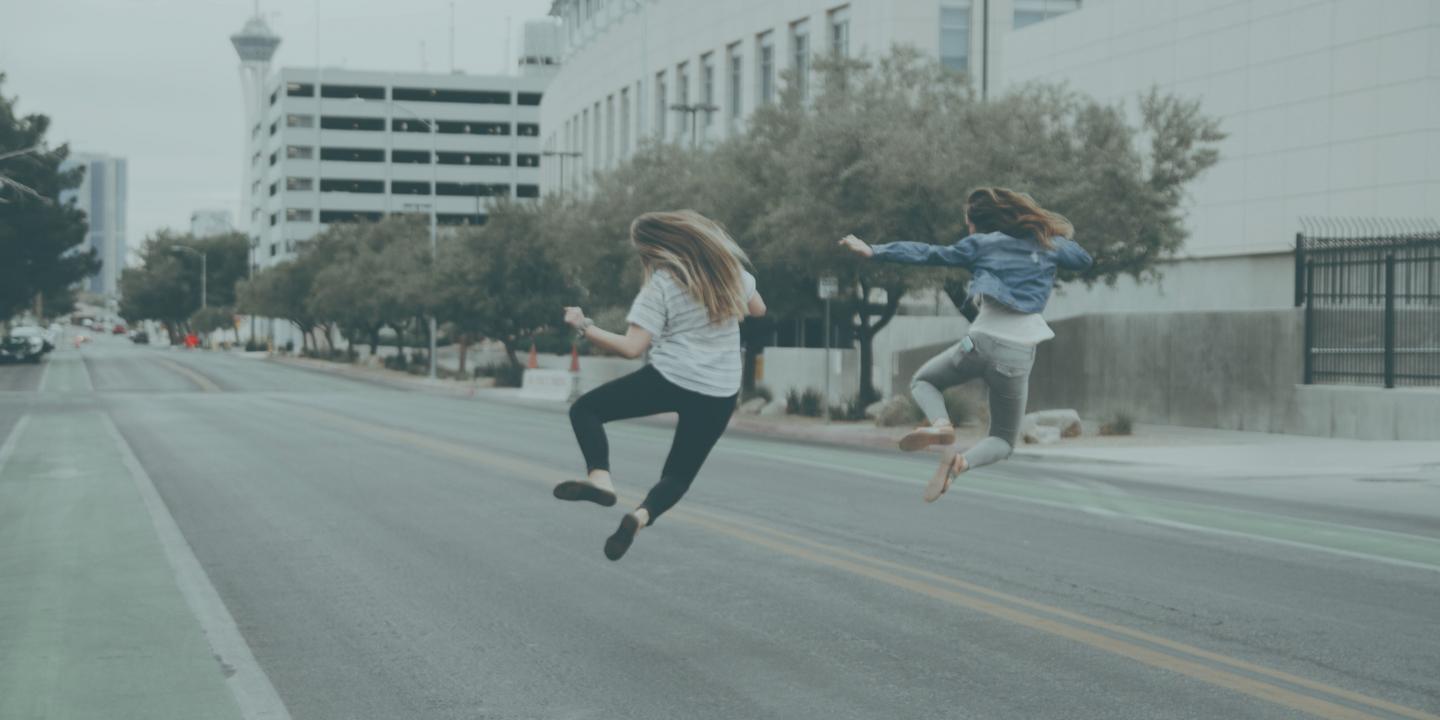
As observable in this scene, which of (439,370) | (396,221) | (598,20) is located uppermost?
(598,20)

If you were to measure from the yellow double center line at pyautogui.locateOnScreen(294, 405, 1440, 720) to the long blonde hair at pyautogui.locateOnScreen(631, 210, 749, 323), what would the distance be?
10.7ft

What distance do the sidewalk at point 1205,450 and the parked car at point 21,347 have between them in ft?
176

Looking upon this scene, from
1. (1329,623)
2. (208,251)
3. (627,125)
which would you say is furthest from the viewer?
(208,251)

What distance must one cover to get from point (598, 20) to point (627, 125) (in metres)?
11.8

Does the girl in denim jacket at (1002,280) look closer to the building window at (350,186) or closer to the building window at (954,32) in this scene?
the building window at (954,32)

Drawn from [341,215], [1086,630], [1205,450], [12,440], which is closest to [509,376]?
[12,440]

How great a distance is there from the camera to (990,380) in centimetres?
730

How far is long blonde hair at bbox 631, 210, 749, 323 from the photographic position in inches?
249

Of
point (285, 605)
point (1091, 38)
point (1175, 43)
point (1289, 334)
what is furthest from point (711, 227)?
point (1091, 38)

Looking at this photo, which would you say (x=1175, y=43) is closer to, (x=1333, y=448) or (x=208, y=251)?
(x=1333, y=448)

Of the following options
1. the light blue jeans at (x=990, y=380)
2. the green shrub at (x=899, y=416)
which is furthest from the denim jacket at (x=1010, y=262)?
the green shrub at (x=899, y=416)

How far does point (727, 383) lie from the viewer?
6.47 m

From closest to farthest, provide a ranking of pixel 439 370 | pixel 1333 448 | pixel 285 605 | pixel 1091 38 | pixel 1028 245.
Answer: pixel 1028 245 → pixel 285 605 → pixel 1333 448 → pixel 1091 38 → pixel 439 370

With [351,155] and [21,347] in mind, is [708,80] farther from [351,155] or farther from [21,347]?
[351,155]
